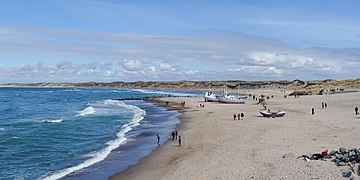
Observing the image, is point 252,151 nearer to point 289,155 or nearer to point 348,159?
point 289,155

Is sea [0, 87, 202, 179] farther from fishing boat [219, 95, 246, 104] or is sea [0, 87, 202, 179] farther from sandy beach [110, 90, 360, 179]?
fishing boat [219, 95, 246, 104]

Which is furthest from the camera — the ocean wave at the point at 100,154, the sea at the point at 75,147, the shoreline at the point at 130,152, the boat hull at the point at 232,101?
the boat hull at the point at 232,101

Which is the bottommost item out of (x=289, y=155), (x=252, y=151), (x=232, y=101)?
(x=252, y=151)

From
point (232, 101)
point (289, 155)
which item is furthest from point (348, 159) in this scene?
point (232, 101)

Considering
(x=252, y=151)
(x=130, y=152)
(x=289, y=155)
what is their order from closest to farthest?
(x=289, y=155)
(x=252, y=151)
(x=130, y=152)

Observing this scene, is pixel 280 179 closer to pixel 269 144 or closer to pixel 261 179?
pixel 261 179

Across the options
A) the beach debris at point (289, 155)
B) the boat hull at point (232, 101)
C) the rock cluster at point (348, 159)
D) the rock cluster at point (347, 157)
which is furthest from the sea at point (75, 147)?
the boat hull at point (232, 101)

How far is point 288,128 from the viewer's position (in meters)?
37.2

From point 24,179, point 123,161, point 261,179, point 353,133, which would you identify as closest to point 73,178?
point 24,179

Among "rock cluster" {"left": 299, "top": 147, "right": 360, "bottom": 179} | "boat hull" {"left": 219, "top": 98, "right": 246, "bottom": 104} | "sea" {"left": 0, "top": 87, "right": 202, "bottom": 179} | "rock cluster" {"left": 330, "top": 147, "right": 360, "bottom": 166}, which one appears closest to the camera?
"rock cluster" {"left": 299, "top": 147, "right": 360, "bottom": 179}

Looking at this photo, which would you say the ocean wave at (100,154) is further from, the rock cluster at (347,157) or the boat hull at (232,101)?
the boat hull at (232,101)

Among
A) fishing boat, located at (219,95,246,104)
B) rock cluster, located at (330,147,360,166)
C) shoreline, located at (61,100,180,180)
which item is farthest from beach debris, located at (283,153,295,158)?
fishing boat, located at (219,95,246,104)

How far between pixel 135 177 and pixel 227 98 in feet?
196

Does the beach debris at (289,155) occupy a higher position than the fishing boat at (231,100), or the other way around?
the fishing boat at (231,100)
